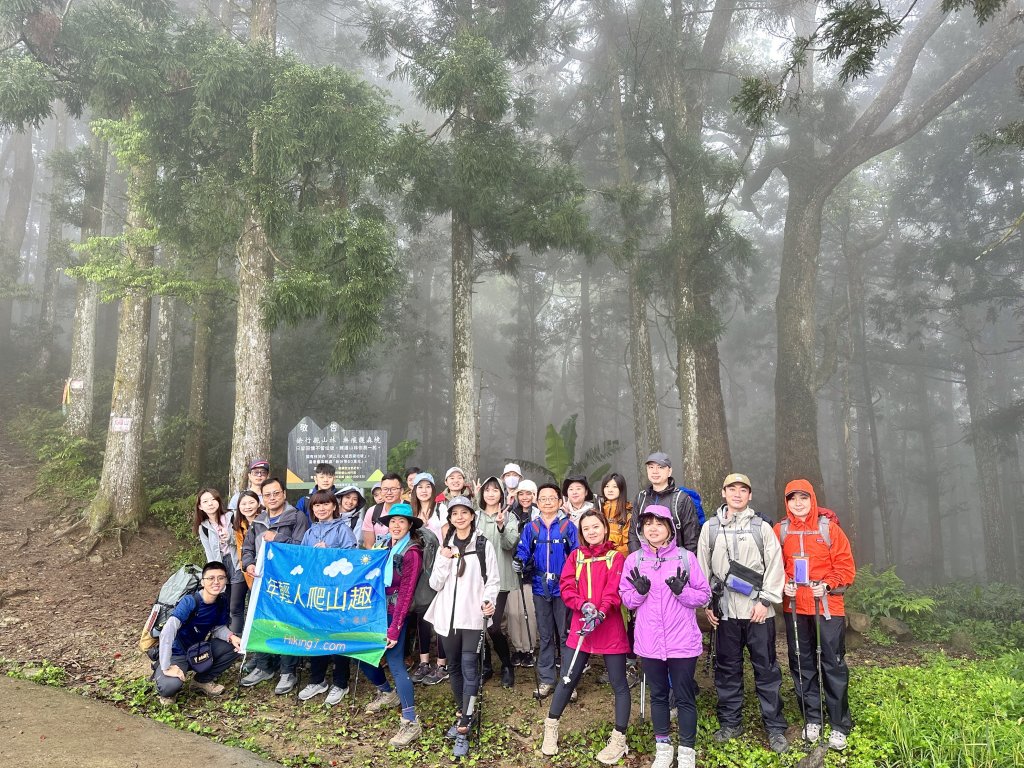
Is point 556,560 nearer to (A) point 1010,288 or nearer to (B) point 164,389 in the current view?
(B) point 164,389

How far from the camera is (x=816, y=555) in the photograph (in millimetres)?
4750

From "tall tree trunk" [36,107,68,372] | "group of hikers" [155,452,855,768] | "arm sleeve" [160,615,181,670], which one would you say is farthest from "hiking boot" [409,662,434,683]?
"tall tree trunk" [36,107,68,372]

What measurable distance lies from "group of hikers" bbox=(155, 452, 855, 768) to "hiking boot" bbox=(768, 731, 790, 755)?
0.05 feet

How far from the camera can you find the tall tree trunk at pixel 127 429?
32.1ft

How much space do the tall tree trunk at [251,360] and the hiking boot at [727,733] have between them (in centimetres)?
745

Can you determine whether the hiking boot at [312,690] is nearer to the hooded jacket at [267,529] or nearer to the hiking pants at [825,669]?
the hooded jacket at [267,529]

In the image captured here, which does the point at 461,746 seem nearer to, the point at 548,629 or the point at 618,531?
the point at 548,629

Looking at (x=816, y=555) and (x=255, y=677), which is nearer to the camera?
(x=816, y=555)

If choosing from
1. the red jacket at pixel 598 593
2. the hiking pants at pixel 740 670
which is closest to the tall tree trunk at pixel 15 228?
the red jacket at pixel 598 593

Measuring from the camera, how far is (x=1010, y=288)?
16.4 meters

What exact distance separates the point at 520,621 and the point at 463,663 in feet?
4.95

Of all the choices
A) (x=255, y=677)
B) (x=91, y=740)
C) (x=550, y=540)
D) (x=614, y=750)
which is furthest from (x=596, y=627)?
(x=91, y=740)

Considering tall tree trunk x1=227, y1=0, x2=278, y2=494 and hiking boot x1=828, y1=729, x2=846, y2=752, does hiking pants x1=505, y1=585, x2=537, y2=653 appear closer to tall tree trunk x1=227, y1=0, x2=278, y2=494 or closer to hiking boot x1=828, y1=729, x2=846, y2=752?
hiking boot x1=828, y1=729, x2=846, y2=752

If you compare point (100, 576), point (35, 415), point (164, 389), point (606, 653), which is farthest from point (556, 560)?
point (35, 415)
